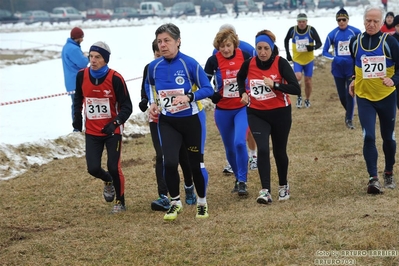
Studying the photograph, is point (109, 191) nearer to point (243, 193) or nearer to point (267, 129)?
point (243, 193)

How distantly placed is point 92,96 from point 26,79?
17.9 metres

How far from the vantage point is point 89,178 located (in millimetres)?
10695

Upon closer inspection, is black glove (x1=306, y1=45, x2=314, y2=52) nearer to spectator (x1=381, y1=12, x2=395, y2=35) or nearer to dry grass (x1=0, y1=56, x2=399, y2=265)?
spectator (x1=381, y1=12, x2=395, y2=35)

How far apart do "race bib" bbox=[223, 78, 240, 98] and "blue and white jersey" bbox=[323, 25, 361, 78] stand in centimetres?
518

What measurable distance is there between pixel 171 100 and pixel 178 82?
20 cm

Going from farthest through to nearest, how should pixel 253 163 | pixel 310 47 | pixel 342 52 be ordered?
pixel 310 47, pixel 342 52, pixel 253 163

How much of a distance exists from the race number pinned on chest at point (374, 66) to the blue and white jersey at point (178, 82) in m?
2.01

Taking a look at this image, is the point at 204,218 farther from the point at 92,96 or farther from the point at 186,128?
the point at 92,96

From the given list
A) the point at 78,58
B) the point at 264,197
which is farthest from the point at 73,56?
the point at 264,197

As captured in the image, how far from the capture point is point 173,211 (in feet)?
24.8

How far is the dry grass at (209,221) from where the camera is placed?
20.2ft

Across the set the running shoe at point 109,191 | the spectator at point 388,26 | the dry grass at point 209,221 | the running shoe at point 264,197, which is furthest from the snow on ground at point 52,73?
the spectator at point 388,26

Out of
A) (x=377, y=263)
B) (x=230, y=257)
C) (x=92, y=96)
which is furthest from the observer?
(x=92, y=96)

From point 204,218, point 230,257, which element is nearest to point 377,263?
point 230,257
